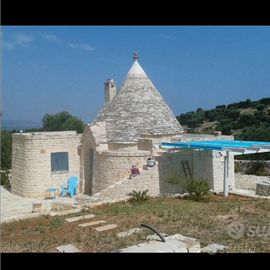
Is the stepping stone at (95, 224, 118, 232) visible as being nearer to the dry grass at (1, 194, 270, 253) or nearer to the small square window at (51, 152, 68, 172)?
the dry grass at (1, 194, 270, 253)

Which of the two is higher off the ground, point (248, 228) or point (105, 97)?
point (105, 97)

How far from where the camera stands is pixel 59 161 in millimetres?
16781

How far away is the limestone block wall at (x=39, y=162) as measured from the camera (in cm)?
1612

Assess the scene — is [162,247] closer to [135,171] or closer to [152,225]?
[152,225]

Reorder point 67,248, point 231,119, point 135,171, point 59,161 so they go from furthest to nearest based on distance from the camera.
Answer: point 231,119 → point 59,161 → point 135,171 → point 67,248

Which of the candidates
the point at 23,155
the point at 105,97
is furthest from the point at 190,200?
the point at 105,97

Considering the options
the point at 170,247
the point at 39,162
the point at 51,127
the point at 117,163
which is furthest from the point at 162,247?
the point at 51,127

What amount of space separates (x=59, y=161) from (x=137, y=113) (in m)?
4.87

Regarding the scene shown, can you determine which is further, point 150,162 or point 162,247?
point 150,162

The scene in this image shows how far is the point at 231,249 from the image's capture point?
6.15 meters
